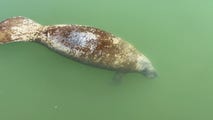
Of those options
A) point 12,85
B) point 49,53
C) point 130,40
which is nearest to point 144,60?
point 130,40

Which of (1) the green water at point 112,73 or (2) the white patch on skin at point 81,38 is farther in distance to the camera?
(2) the white patch on skin at point 81,38

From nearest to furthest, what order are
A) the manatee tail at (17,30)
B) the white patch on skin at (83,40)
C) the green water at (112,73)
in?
1. the green water at (112,73)
2. the white patch on skin at (83,40)
3. the manatee tail at (17,30)

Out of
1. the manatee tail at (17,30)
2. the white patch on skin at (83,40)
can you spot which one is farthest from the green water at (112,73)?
the white patch on skin at (83,40)

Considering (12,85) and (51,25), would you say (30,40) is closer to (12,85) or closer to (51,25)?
(51,25)

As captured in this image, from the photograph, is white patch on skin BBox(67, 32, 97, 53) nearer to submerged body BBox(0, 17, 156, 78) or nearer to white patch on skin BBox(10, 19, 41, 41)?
submerged body BBox(0, 17, 156, 78)

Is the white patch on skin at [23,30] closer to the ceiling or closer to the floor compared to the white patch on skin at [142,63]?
closer to the floor

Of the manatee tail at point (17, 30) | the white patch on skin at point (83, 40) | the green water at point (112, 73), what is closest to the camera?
the green water at point (112, 73)

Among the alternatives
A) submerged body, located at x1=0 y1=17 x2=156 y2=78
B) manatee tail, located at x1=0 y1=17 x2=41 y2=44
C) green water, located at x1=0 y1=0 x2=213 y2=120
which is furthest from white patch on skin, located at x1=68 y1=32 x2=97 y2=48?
manatee tail, located at x1=0 y1=17 x2=41 y2=44

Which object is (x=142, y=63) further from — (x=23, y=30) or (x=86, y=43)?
(x=23, y=30)

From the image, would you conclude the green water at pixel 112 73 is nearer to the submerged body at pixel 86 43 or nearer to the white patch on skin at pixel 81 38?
the submerged body at pixel 86 43
